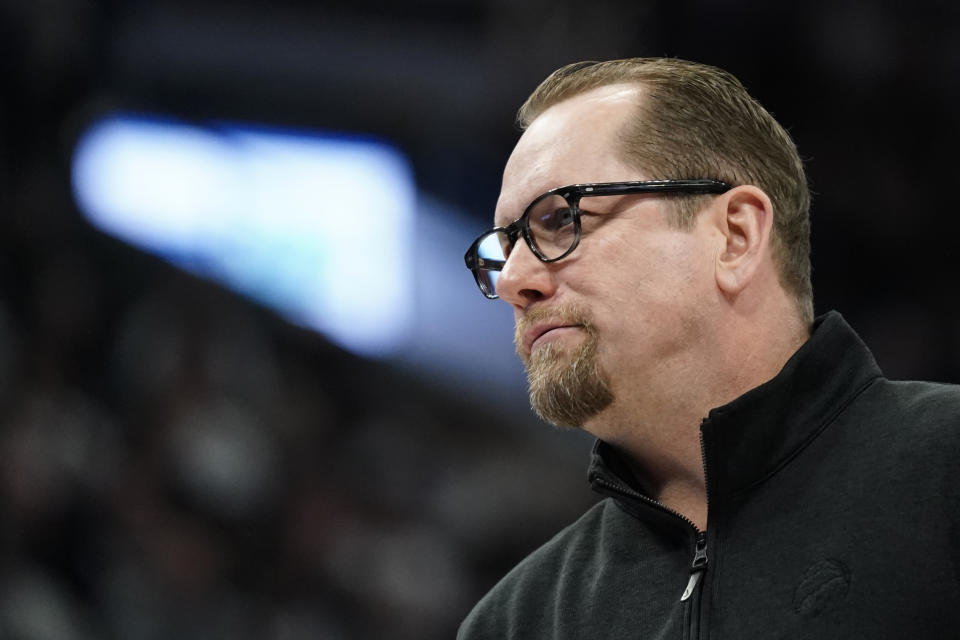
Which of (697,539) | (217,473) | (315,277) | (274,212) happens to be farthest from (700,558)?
(274,212)

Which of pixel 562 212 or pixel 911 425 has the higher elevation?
pixel 562 212

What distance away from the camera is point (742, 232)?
1.75 metres

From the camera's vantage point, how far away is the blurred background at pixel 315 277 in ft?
14.9

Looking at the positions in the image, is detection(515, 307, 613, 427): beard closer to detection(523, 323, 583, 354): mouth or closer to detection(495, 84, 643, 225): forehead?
detection(523, 323, 583, 354): mouth

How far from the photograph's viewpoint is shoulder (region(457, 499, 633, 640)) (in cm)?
176

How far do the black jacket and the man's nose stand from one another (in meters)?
0.29

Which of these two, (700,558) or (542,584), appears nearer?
(700,558)

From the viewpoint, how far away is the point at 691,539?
5.21 feet

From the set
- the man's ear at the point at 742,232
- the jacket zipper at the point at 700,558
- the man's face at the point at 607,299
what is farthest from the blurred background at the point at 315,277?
the jacket zipper at the point at 700,558

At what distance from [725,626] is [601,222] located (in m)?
0.64

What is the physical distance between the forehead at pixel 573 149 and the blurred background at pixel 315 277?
9.26 feet

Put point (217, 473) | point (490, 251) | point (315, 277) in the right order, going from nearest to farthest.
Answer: point (490, 251), point (217, 473), point (315, 277)

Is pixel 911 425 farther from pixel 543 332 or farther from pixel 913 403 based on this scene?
pixel 543 332

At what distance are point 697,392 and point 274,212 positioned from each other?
420 centimetres
